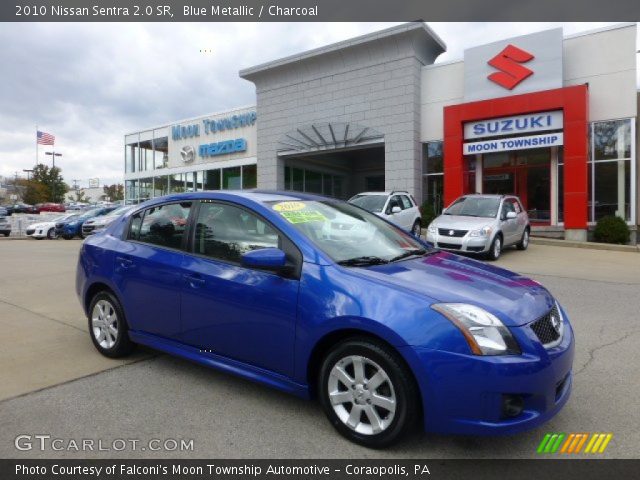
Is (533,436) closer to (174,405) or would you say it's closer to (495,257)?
(174,405)

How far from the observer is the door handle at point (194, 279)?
3686mm

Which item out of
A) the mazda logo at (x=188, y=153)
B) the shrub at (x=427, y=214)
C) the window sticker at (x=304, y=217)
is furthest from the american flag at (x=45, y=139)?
the window sticker at (x=304, y=217)

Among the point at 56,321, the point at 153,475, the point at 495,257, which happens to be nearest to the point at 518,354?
the point at 153,475

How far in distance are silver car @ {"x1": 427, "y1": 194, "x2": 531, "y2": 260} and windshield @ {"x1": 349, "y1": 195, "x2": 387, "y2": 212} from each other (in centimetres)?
209

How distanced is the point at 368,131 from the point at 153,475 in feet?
66.3

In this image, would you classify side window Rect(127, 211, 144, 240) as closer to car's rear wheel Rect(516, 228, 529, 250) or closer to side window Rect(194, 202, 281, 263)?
side window Rect(194, 202, 281, 263)

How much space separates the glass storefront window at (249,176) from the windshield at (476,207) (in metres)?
15.8

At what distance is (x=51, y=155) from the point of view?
77125 mm

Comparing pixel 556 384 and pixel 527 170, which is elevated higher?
pixel 527 170

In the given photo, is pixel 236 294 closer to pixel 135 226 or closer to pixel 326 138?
pixel 135 226

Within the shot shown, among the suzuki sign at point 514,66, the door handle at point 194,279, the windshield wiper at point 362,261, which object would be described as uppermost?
the suzuki sign at point 514,66

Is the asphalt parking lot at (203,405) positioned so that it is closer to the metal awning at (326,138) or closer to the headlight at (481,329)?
the headlight at (481,329)

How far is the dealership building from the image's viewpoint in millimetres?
16906

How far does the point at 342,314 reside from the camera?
2.92m
